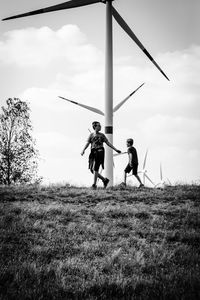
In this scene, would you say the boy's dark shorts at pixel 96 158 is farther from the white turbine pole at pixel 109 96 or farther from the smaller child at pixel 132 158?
the smaller child at pixel 132 158

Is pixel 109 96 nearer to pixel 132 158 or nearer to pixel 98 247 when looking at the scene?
pixel 132 158

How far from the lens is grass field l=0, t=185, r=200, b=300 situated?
539 cm

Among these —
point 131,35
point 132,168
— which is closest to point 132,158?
point 132,168

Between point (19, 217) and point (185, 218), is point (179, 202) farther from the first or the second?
point (19, 217)

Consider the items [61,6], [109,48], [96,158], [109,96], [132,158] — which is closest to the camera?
[96,158]

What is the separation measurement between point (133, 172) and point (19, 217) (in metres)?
7.39

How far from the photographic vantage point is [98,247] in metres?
7.23

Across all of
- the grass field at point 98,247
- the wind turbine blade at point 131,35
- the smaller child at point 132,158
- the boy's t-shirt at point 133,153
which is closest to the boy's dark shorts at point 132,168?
the smaller child at point 132,158

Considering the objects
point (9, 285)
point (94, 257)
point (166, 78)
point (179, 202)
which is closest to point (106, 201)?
point (179, 202)

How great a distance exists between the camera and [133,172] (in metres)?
15.7

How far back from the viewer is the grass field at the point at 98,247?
539 cm

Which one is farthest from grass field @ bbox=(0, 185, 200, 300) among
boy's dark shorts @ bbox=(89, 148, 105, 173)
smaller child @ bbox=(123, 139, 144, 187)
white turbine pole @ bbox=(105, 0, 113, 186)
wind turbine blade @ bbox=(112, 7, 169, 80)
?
wind turbine blade @ bbox=(112, 7, 169, 80)

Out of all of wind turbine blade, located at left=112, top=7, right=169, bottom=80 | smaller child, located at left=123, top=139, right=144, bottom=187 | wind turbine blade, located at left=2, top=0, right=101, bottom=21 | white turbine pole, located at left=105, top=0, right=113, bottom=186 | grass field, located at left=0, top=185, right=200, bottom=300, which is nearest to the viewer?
grass field, located at left=0, top=185, right=200, bottom=300

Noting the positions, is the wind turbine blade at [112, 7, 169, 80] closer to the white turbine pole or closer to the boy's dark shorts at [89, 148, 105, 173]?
the white turbine pole
